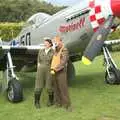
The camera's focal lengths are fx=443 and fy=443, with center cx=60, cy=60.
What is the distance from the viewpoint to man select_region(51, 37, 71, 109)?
9.52m

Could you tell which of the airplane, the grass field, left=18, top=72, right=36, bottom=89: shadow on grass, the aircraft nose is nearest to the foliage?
left=18, top=72, right=36, bottom=89: shadow on grass

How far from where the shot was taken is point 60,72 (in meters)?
9.62

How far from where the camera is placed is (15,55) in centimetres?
1198

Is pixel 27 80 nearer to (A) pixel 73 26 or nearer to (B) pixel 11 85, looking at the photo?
(A) pixel 73 26

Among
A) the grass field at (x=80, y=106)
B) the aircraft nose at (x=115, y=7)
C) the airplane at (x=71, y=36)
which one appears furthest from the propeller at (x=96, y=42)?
the grass field at (x=80, y=106)

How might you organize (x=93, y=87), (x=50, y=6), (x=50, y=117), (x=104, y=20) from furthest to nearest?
(x=50, y=6) → (x=93, y=87) → (x=104, y=20) → (x=50, y=117)

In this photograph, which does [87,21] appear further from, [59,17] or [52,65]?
[52,65]

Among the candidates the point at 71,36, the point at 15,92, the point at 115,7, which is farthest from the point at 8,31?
Result: the point at 115,7

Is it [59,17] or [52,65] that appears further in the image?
[59,17]

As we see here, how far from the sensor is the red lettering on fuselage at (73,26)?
37.7 feet

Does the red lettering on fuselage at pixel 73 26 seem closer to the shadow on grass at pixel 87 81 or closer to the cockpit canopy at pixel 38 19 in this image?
the cockpit canopy at pixel 38 19

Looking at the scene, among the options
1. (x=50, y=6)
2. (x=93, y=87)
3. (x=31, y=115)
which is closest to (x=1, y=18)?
(x=50, y=6)

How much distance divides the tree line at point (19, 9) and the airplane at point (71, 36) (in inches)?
1546

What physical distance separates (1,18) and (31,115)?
144ft
